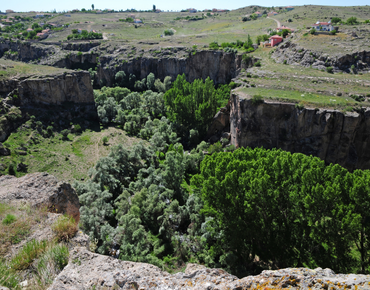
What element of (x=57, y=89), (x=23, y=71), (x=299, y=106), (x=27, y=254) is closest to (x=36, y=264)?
(x=27, y=254)

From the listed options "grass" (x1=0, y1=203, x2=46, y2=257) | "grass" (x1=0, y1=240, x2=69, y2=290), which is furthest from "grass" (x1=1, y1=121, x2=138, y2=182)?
"grass" (x1=0, y1=240, x2=69, y2=290)

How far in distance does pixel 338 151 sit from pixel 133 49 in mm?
73132

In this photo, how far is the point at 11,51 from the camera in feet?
335

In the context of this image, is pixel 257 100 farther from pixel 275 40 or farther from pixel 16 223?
pixel 275 40

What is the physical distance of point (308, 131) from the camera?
3347 centimetres

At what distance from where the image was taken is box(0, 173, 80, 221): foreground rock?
11125mm

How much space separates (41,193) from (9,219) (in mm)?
2554

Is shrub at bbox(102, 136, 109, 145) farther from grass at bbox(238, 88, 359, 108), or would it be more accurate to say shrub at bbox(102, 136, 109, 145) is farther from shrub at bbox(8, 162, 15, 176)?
grass at bbox(238, 88, 359, 108)

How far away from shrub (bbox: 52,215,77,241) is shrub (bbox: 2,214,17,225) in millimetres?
1494

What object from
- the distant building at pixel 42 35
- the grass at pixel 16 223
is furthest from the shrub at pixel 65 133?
the distant building at pixel 42 35

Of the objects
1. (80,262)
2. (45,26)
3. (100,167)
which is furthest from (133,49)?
(80,262)

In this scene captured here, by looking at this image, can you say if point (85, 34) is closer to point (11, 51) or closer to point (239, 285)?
point (11, 51)

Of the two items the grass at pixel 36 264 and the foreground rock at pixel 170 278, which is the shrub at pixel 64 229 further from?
the foreground rock at pixel 170 278

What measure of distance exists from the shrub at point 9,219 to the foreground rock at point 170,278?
2.88m
